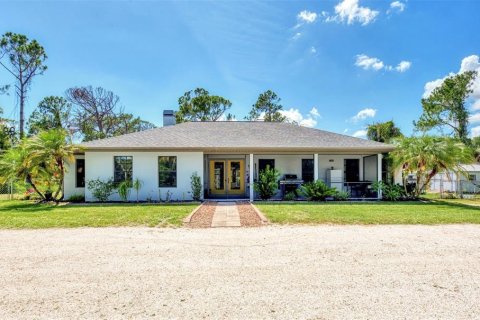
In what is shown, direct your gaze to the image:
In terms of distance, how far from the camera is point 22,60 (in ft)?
83.9

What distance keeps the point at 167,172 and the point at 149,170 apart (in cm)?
86

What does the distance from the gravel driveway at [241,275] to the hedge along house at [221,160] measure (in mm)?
6623

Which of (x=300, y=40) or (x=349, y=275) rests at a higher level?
(x=300, y=40)

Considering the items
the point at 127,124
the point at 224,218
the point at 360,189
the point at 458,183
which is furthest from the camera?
the point at 127,124

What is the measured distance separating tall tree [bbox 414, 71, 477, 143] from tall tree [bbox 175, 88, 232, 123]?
912 inches

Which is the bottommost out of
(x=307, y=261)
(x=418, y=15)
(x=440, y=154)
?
(x=307, y=261)

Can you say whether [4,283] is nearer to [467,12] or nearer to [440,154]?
[440,154]

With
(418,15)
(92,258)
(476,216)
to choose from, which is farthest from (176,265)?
(418,15)

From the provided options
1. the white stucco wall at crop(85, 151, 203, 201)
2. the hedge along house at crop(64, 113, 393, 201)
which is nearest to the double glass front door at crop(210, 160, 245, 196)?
the hedge along house at crop(64, 113, 393, 201)

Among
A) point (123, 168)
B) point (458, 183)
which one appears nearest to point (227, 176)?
point (123, 168)

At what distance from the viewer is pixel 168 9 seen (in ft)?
42.1

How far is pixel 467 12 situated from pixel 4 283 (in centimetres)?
1814

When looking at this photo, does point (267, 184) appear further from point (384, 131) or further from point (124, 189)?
point (384, 131)

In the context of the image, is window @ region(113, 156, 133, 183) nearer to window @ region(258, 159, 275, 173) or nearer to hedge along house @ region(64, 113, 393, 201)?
hedge along house @ region(64, 113, 393, 201)
